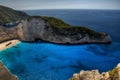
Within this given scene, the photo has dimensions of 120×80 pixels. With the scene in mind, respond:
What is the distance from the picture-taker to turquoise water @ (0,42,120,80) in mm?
88856

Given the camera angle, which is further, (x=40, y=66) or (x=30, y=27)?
(x=30, y=27)

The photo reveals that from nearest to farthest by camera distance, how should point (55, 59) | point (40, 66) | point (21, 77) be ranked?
1. point (21, 77)
2. point (40, 66)
3. point (55, 59)

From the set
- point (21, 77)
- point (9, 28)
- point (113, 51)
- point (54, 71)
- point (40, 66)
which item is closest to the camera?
point (21, 77)

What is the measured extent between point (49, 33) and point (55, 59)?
50.4 meters

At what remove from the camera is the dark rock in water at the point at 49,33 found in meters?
158

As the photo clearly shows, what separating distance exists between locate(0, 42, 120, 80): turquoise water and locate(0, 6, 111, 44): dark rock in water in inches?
331

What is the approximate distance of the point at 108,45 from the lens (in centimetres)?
15238

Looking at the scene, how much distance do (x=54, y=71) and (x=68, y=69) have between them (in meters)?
6.02

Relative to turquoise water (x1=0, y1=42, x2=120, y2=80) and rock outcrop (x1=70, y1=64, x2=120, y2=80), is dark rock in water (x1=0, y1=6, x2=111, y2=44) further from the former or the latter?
rock outcrop (x1=70, y1=64, x2=120, y2=80)

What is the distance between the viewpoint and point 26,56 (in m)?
122

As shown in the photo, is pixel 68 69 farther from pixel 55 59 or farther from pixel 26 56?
pixel 26 56

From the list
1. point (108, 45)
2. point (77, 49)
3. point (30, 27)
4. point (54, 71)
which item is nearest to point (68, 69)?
point (54, 71)

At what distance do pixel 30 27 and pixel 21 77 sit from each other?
90102 millimetres

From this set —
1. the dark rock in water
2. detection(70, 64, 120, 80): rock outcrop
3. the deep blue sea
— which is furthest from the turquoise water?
detection(70, 64, 120, 80): rock outcrop
